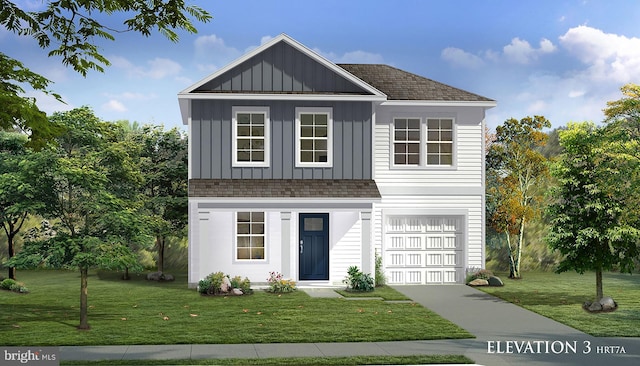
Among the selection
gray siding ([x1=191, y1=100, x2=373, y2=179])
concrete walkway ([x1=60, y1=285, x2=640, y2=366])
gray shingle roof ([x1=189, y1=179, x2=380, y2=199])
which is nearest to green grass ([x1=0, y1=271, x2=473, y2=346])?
concrete walkway ([x1=60, y1=285, x2=640, y2=366])

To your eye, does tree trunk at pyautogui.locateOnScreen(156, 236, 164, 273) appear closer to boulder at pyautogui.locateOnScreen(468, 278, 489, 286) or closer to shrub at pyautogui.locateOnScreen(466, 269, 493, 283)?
shrub at pyautogui.locateOnScreen(466, 269, 493, 283)

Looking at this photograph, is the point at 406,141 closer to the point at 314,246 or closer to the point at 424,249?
the point at 424,249

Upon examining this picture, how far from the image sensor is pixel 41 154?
1572cm

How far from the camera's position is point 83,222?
16578mm

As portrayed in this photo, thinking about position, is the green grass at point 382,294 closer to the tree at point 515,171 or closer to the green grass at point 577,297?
the green grass at point 577,297

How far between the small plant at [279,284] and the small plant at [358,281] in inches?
66.9

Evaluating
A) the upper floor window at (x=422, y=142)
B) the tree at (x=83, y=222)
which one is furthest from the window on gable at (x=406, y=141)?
the tree at (x=83, y=222)

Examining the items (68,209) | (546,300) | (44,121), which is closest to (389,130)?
(546,300)

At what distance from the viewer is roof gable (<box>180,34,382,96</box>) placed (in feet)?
77.9

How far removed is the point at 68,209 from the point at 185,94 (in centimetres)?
797

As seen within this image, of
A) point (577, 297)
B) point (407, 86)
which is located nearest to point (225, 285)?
point (407, 86)

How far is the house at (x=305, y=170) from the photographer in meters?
23.4

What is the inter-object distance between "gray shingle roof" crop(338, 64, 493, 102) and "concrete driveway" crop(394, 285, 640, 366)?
720 cm

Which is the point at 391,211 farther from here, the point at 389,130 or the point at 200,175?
the point at 200,175
